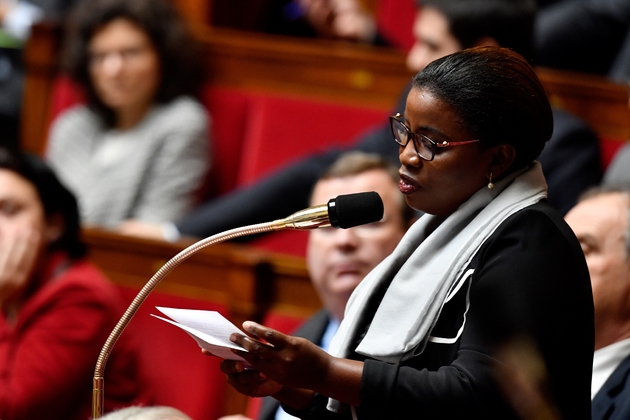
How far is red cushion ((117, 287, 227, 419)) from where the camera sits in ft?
4.09

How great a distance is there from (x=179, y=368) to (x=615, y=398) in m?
0.57

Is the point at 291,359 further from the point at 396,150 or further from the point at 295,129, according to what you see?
the point at 295,129

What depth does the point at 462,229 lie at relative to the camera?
671mm

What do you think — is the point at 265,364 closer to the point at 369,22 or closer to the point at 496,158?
the point at 496,158

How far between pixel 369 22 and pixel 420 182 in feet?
3.98

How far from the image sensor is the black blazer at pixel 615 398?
2.94ft

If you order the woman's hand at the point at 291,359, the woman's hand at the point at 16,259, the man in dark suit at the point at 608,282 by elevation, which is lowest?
the woman's hand at the point at 16,259

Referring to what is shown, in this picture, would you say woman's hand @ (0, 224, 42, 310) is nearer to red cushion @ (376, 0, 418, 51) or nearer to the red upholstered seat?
the red upholstered seat

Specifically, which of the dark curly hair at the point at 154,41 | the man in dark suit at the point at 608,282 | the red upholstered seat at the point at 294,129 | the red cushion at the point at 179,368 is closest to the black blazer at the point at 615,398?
the man in dark suit at the point at 608,282

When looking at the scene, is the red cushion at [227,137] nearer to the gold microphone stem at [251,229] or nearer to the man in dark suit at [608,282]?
the man in dark suit at [608,282]

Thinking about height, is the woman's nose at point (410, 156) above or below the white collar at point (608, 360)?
above

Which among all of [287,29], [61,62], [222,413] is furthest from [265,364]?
[287,29]

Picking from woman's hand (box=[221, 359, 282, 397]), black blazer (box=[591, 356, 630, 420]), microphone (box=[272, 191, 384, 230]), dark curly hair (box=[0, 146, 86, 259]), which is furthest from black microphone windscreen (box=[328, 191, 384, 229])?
dark curly hair (box=[0, 146, 86, 259])

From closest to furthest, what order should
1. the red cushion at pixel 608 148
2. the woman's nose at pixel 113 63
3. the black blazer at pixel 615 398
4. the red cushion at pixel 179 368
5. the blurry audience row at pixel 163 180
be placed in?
1. the black blazer at pixel 615 398
2. the blurry audience row at pixel 163 180
3. the red cushion at pixel 179 368
4. the red cushion at pixel 608 148
5. the woman's nose at pixel 113 63
